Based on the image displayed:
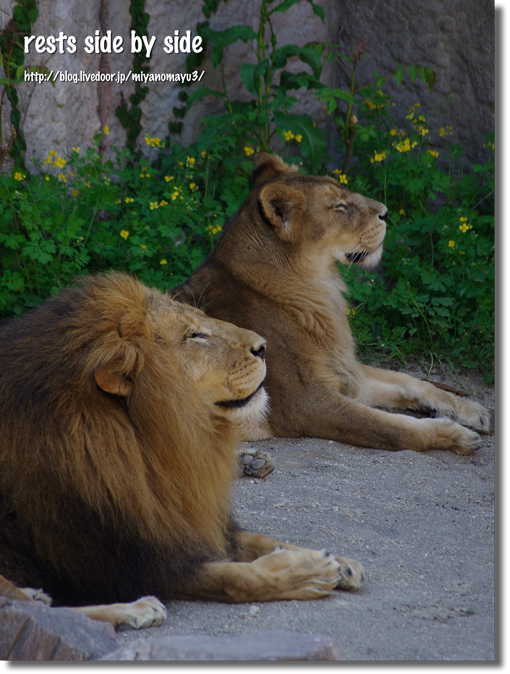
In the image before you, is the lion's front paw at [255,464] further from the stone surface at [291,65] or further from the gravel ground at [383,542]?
the stone surface at [291,65]

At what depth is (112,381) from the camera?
2172mm

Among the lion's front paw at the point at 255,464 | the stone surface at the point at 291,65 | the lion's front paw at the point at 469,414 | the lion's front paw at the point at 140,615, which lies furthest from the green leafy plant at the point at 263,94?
the lion's front paw at the point at 140,615

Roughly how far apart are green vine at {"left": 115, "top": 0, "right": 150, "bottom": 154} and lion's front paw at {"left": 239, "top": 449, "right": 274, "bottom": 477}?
3.25 m

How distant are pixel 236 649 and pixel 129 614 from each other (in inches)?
18.6

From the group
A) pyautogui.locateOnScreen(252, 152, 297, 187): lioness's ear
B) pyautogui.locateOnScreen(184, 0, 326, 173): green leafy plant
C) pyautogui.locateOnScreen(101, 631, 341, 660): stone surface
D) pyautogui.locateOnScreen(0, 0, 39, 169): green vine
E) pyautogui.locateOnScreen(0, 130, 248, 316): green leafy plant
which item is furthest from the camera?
pyautogui.locateOnScreen(184, 0, 326, 173): green leafy plant

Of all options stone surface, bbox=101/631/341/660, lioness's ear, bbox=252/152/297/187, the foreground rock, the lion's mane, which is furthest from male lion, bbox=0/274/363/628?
lioness's ear, bbox=252/152/297/187

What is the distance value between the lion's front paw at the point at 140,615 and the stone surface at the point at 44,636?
190 mm

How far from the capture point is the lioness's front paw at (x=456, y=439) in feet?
12.9

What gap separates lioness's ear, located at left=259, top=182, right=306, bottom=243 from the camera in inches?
165

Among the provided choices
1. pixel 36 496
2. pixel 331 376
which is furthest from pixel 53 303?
pixel 331 376

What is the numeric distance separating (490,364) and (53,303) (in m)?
3.50

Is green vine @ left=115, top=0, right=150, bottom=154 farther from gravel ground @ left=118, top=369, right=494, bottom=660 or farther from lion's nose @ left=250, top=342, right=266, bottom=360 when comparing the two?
lion's nose @ left=250, top=342, right=266, bottom=360

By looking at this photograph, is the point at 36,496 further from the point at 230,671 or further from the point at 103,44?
the point at 103,44

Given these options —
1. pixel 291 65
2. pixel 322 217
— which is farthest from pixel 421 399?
pixel 291 65
